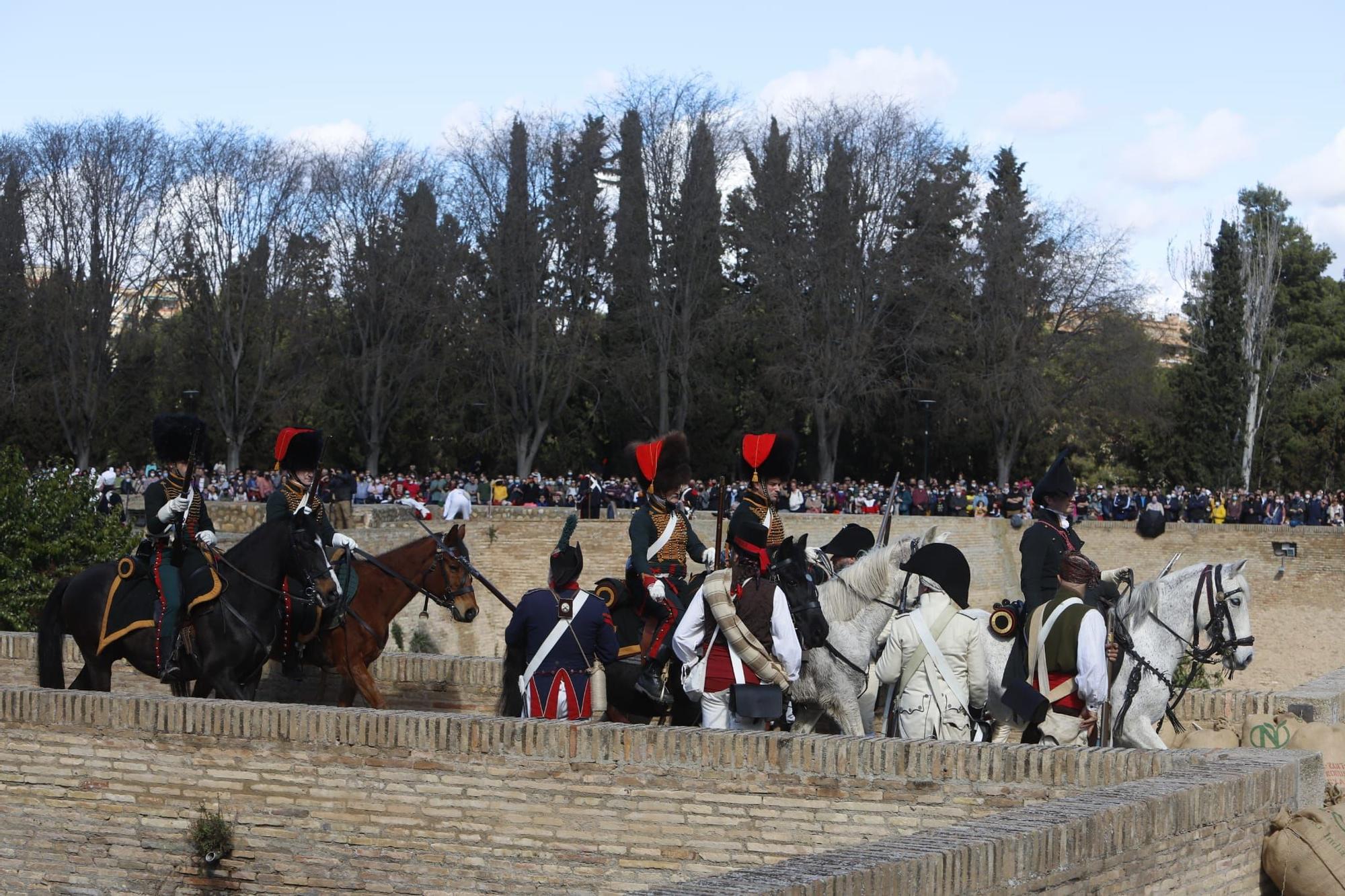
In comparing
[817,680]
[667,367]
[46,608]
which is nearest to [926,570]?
[817,680]

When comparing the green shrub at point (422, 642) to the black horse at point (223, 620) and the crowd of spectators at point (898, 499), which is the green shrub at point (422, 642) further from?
the black horse at point (223, 620)

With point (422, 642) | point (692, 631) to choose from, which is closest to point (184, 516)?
point (692, 631)

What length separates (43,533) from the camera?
23391 millimetres

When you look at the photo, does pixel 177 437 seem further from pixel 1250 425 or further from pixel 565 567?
pixel 1250 425

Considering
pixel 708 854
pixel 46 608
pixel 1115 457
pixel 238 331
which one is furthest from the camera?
pixel 1115 457

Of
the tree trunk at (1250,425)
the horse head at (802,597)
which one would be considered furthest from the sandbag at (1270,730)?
the tree trunk at (1250,425)

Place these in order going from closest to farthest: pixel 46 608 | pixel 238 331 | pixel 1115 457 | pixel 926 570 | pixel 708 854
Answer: pixel 708 854
pixel 926 570
pixel 46 608
pixel 238 331
pixel 1115 457

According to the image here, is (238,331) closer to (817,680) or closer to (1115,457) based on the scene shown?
(1115,457)

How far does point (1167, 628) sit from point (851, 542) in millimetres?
2896

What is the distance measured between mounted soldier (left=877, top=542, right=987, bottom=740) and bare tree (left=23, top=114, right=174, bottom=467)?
4282cm

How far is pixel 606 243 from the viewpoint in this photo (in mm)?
54688

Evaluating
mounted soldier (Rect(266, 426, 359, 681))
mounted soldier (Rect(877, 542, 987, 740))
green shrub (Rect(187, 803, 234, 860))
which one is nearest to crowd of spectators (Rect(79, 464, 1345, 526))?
mounted soldier (Rect(266, 426, 359, 681))

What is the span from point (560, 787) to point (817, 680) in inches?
93.9

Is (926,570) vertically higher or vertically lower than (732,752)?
higher
